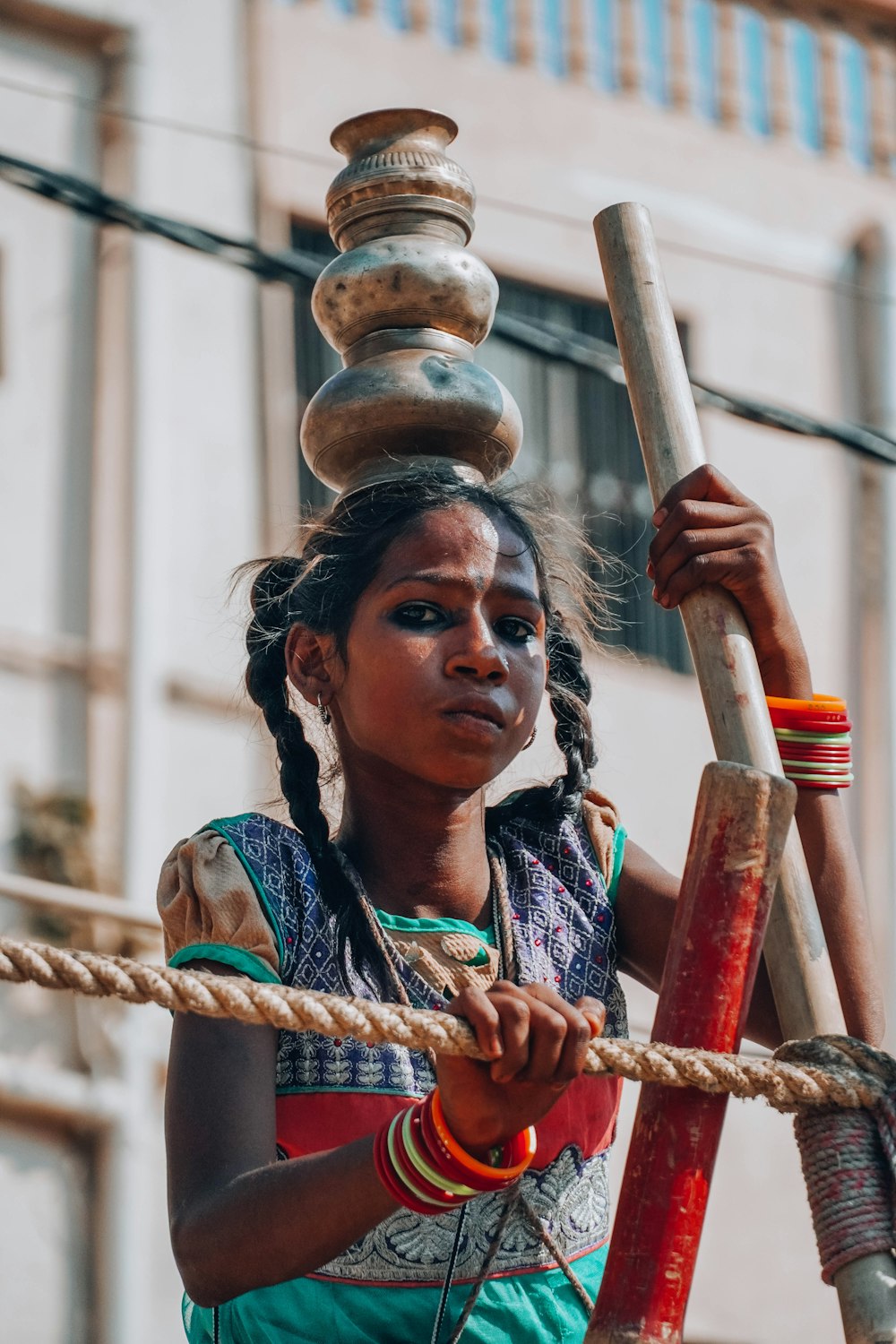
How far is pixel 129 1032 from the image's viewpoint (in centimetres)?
693

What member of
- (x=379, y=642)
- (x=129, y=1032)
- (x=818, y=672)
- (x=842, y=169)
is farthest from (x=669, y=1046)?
(x=842, y=169)

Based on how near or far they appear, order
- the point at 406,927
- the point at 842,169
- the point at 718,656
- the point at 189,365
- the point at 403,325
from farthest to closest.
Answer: the point at 842,169 < the point at 189,365 < the point at 403,325 < the point at 406,927 < the point at 718,656

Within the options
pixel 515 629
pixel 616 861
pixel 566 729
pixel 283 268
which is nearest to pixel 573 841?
pixel 616 861

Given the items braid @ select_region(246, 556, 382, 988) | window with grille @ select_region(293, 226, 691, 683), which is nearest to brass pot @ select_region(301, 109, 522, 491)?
braid @ select_region(246, 556, 382, 988)

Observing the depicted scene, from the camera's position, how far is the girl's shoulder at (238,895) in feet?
8.18

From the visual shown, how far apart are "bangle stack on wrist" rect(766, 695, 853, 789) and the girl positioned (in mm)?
24

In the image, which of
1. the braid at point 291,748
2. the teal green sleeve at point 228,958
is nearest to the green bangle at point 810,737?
the braid at point 291,748

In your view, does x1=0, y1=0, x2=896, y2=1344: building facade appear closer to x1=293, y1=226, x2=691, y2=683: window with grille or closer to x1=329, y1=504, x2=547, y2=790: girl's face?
x1=293, y1=226, x2=691, y2=683: window with grille

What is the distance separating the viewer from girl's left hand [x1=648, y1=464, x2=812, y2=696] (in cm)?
247

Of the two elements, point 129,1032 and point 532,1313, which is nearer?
point 532,1313

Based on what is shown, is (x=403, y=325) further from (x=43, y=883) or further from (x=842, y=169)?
(x=842, y=169)

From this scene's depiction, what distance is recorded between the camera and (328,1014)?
1947mm

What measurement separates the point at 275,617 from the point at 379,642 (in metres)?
0.32

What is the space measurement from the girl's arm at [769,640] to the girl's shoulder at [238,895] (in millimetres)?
483
